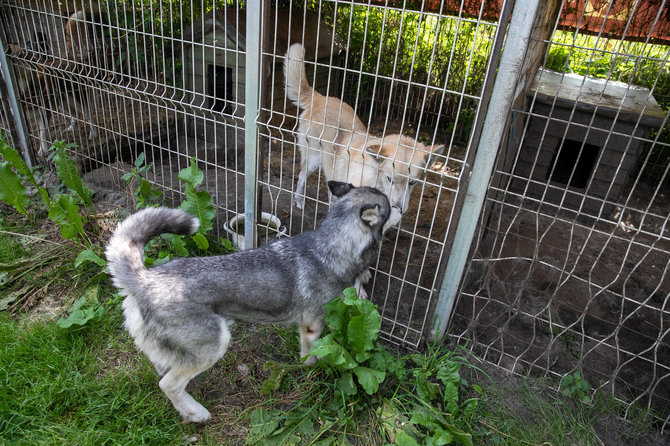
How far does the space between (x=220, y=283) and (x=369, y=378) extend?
1.13 m

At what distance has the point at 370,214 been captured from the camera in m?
2.75

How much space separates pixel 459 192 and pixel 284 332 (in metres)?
1.81

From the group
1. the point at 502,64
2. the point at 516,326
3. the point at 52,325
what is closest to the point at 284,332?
the point at 52,325

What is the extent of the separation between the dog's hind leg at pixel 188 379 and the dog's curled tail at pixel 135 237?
0.57 metres

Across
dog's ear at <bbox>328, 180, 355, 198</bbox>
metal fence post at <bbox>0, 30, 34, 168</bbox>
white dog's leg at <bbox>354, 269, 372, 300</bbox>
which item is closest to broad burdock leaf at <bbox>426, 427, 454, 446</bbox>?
white dog's leg at <bbox>354, 269, 372, 300</bbox>

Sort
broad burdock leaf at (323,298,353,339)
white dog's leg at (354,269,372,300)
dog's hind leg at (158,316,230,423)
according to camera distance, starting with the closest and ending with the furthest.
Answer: dog's hind leg at (158,316,230,423) < broad burdock leaf at (323,298,353,339) < white dog's leg at (354,269,372,300)

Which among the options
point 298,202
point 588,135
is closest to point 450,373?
point 298,202

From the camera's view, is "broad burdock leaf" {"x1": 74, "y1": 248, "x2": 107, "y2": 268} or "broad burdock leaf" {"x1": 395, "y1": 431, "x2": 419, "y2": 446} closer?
"broad burdock leaf" {"x1": 395, "y1": 431, "x2": 419, "y2": 446}

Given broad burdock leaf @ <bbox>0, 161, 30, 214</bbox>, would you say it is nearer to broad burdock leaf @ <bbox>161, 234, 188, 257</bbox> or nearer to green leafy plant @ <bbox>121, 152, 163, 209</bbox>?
green leafy plant @ <bbox>121, 152, 163, 209</bbox>

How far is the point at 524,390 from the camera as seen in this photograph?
3.02 metres

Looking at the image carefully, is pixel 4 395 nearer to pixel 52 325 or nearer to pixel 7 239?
pixel 52 325

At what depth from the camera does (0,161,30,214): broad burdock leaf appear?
376 cm

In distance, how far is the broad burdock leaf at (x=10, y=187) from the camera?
3760 millimetres

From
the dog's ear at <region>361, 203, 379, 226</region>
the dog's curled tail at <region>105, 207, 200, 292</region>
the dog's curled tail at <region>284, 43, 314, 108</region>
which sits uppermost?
the dog's curled tail at <region>284, 43, 314, 108</region>
